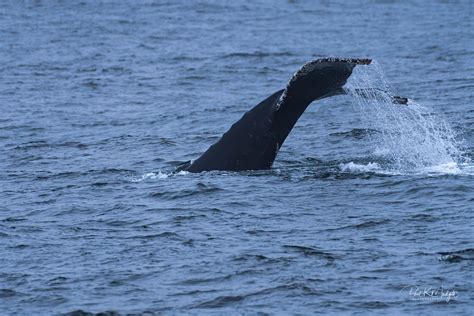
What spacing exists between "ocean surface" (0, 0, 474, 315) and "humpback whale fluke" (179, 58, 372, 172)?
35cm

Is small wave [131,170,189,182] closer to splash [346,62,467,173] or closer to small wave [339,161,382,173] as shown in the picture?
small wave [339,161,382,173]

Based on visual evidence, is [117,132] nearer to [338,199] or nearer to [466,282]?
[338,199]

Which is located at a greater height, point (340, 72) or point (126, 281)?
point (340, 72)

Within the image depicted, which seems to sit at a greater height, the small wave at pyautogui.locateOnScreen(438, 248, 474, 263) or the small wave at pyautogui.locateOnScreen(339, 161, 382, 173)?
the small wave at pyautogui.locateOnScreen(339, 161, 382, 173)

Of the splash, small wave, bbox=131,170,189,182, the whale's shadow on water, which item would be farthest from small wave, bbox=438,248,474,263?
small wave, bbox=131,170,189,182

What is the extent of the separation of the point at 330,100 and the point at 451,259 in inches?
447

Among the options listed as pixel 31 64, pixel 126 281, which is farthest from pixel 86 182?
pixel 31 64

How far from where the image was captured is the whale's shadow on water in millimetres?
11969

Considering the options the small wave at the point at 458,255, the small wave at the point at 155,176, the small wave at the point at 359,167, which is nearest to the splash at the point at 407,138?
the small wave at the point at 359,167

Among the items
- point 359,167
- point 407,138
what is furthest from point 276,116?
point 407,138

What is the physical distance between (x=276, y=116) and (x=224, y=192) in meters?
1.34

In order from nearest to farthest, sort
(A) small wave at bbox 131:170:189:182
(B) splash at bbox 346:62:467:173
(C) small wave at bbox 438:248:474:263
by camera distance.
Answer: (C) small wave at bbox 438:248:474:263 < (B) splash at bbox 346:62:467:173 < (A) small wave at bbox 131:170:189:182

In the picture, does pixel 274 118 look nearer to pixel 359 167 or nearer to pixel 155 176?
pixel 359 167

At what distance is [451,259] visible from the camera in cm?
1064
